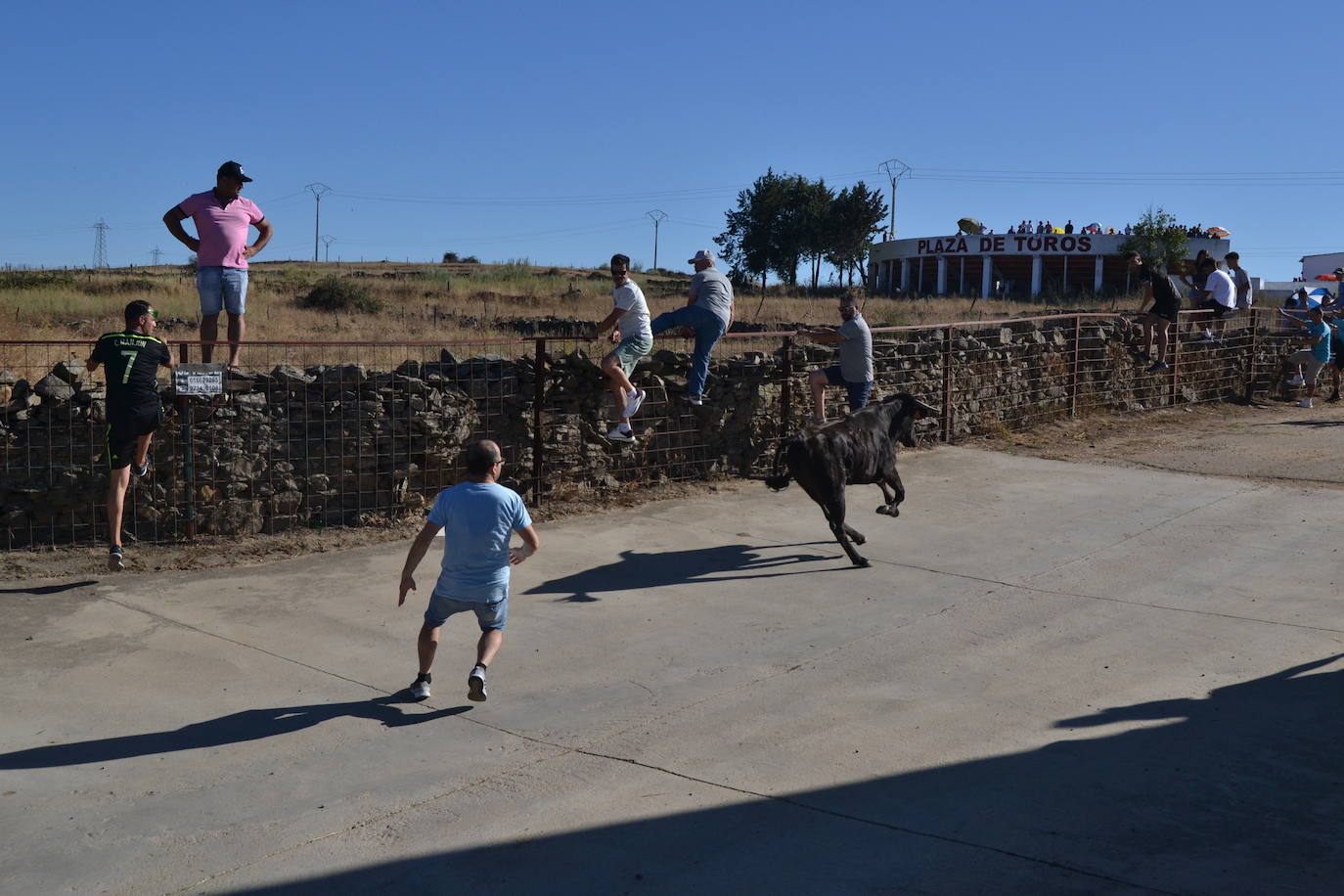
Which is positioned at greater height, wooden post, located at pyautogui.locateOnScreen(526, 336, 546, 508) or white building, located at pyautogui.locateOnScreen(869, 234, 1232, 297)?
white building, located at pyautogui.locateOnScreen(869, 234, 1232, 297)

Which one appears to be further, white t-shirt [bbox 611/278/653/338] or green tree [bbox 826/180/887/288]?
green tree [bbox 826/180/887/288]

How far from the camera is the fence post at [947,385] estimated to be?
1427 cm

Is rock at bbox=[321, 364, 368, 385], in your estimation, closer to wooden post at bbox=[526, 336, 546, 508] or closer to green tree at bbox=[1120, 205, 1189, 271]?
wooden post at bbox=[526, 336, 546, 508]

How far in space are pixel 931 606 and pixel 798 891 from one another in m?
4.00

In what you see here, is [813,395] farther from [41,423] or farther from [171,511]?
[41,423]

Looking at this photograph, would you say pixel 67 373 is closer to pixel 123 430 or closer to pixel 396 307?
pixel 123 430

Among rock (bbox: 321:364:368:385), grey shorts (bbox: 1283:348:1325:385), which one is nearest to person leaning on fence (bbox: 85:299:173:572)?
rock (bbox: 321:364:368:385)

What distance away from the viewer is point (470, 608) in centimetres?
602

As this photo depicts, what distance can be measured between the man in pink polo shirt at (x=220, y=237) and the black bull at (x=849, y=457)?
182 inches

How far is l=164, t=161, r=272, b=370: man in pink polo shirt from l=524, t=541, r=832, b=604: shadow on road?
3521 millimetres

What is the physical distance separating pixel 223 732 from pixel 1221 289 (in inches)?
676

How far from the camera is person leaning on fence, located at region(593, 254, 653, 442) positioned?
10.3 metres

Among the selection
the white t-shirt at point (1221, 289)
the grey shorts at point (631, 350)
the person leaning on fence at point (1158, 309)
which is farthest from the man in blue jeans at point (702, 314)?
the white t-shirt at point (1221, 289)

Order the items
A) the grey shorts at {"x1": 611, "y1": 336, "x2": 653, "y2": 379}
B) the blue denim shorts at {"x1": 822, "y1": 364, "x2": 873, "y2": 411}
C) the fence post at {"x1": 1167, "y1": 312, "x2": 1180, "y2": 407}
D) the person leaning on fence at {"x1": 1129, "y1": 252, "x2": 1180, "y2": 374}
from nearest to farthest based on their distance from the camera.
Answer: the grey shorts at {"x1": 611, "y1": 336, "x2": 653, "y2": 379}, the blue denim shorts at {"x1": 822, "y1": 364, "x2": 873, "y2": 411}, the person leaning on fence at {"x1": 1129, "y1": 252, "x2": 1180, "y2": 374}, the fence post at {"x1": 1167, "y1": 312, "x2": 1180, "y2": 407}
